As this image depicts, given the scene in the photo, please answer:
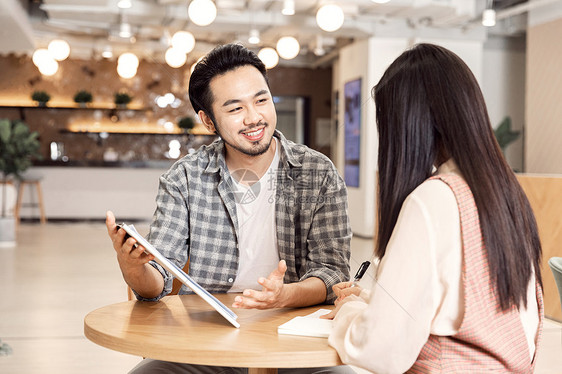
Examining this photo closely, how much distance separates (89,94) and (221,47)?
9.46 meters

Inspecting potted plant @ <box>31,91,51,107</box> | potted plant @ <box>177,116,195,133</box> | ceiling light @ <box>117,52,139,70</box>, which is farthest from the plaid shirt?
potted plant @ <box>31,91,51,107</box>

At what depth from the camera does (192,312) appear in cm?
144

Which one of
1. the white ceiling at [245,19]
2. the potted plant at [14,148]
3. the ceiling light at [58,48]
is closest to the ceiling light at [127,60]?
the white ceiling at [245,19]

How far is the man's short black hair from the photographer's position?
1.86m

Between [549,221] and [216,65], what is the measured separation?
2.87 m

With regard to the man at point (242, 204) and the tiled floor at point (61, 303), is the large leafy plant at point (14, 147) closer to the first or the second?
the tiled floor at point (61, 303)

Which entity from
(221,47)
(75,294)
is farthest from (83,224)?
(221,47)

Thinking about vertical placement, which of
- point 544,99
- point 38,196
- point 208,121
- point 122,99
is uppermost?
point 122,99

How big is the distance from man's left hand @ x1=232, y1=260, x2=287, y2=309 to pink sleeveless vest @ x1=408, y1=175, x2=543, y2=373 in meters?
0.36

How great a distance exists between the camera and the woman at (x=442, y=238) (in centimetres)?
103

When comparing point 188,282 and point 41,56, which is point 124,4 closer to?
point 41,56

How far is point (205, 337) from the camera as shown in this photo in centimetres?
120

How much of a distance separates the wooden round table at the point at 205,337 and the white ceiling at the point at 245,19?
18.7 ft

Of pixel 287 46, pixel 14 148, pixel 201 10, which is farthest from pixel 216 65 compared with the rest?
pixel 14 148
